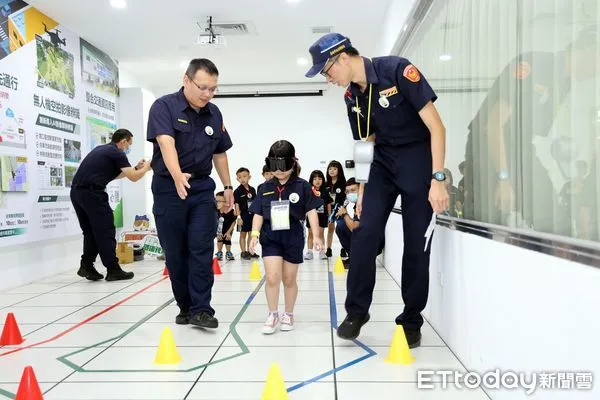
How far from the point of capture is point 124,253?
6660mm

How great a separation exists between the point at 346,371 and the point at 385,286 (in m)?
2.26

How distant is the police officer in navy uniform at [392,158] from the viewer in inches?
93.4

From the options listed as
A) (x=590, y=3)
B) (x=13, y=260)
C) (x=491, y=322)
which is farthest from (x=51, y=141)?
(x=590, y=3)

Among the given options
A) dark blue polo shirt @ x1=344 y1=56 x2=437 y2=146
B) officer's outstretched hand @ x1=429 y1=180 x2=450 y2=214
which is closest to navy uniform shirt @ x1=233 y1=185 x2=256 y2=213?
dark blue polo shirt @ x1=344 y1=56 x2=437 y2=146

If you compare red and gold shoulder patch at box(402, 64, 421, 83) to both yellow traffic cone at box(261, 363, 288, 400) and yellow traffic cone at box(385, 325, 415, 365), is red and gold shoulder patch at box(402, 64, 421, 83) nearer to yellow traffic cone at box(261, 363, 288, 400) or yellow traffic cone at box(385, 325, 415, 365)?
yellow traffic cone at box(385, 325, 415, 365)

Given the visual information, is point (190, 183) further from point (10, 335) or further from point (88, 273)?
point (88, 273)

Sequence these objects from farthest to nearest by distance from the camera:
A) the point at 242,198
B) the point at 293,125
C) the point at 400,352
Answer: the point at 293,125, the point at 242,198, the point at 400,352

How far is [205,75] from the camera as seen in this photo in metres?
2.92

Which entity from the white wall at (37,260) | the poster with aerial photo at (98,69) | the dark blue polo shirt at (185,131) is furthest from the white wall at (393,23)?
the white wall at (37,260)

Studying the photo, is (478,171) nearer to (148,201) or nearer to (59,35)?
(59,35)

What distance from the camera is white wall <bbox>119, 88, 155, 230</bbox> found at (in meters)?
8.16

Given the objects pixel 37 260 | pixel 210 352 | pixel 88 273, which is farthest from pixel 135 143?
pixel 210 352

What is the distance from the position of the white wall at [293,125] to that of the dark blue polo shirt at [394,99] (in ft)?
24.7

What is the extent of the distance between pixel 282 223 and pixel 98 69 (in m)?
5.41
